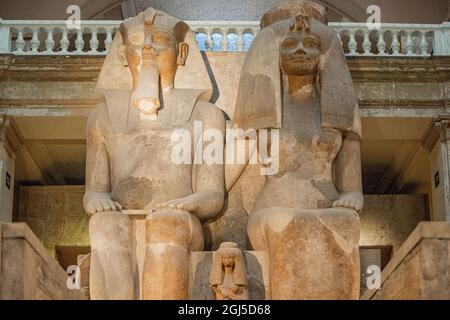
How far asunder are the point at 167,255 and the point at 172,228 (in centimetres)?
17

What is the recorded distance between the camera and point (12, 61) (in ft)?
47.9

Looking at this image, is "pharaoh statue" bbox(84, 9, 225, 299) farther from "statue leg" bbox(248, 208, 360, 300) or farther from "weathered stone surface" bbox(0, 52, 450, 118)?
"weathered stone surface" bbox(0, 52, 450, 118)

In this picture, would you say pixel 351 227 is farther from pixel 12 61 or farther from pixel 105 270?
pixel 12 61

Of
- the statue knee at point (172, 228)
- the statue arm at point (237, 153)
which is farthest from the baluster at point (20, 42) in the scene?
the statue knee at point (172, 228)

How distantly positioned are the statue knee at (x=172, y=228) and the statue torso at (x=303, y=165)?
51cm

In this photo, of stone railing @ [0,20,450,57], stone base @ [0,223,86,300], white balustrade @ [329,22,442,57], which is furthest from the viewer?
white balustrade @ [329,22,442,57]

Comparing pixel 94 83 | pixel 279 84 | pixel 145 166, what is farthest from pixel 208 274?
pixel 94 83

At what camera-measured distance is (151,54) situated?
6867 mm

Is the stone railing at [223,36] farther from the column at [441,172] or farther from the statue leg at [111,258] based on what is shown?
the statue leg at [111,258]

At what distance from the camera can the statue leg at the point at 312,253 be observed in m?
5.91

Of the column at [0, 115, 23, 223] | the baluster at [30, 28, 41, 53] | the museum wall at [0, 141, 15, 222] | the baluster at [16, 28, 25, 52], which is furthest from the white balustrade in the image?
the museum wall at [0, 141, 15, 222]

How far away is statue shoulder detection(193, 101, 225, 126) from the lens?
6785 mm

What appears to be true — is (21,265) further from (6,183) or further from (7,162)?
(7,162)

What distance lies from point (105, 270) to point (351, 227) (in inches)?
56.2
